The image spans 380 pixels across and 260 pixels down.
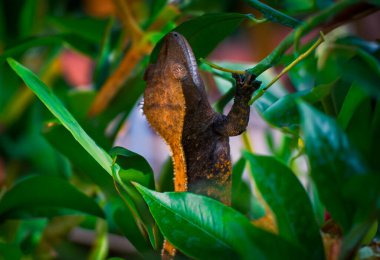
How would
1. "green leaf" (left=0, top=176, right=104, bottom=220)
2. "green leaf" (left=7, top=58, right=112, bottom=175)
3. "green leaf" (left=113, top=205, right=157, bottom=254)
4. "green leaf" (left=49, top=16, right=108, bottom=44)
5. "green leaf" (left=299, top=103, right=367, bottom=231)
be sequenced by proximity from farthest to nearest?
"green leaf" (left=49, top=16, right=108, bottom=44)
"green leaf" (left=0, top=176, right=104, bottom=220)
"green leaf" (left=113, top=205, right=157, bottom=254)
"green leaf" (left=7, top=58, right=112, bottom=175)
"green leaf" (left=299, top=103, right=367, bottom=231)

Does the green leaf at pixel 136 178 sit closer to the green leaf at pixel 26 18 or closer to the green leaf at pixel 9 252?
the green leaf at pixel 9 252

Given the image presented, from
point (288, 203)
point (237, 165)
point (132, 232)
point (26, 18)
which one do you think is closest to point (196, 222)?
point (288, 203)

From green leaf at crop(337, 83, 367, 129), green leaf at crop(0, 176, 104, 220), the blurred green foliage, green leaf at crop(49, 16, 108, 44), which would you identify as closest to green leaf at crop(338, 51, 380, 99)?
the blurred green foliage

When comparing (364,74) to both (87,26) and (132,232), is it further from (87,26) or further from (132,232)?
(87,26)

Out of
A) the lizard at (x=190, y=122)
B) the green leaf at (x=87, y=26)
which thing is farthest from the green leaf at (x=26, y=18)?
the lizard at (x=190, y=122)

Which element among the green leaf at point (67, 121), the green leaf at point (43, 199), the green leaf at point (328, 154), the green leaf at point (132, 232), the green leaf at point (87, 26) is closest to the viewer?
the green leaf at point (328, 154)

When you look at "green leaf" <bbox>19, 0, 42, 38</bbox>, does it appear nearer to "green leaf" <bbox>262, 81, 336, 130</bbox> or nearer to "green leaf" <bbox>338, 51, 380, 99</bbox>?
"green leaf" <bbox>262, 81, 336, 130</bbox>
